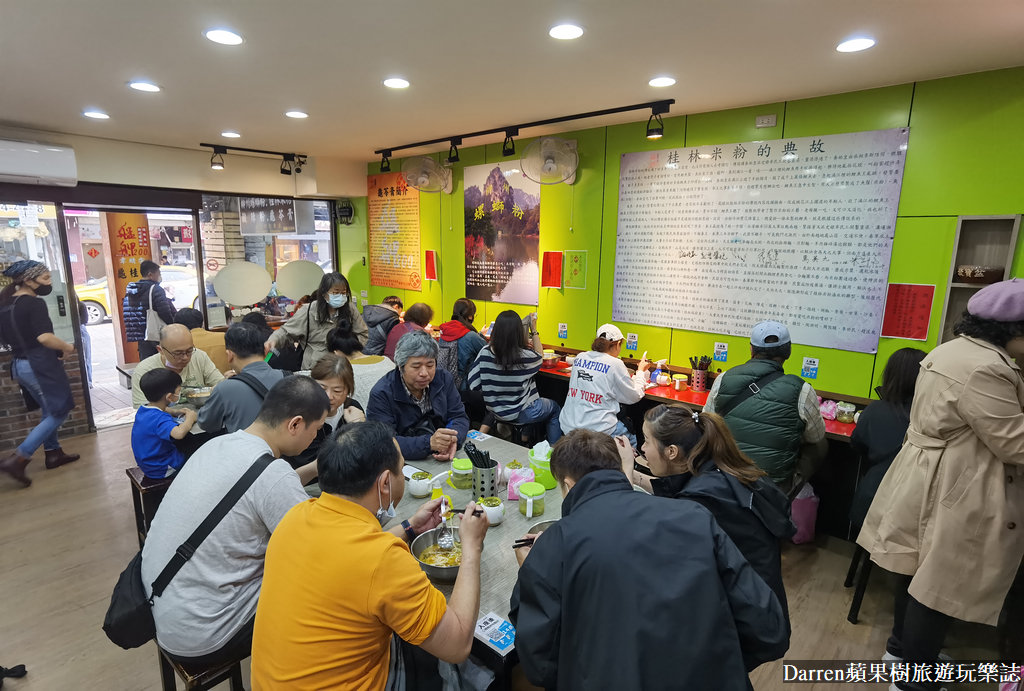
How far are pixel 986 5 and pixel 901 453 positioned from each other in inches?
73.9

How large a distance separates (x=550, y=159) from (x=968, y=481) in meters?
3.52

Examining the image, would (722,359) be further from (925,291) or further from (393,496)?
(393,496)

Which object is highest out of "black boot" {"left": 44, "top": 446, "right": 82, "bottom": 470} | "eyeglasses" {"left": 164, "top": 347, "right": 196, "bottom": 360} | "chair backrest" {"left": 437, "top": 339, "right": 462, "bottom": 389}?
"eyeglasses" {"left": 164, "top": 347, "right": 196, "bottom": 360}

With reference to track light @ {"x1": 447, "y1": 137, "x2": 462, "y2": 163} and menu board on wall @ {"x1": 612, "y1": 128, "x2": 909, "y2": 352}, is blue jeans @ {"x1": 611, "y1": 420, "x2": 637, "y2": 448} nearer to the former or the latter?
menu board on wall @ {"x1": 612, "y1": 128, "x2": 909, "y2": 352}

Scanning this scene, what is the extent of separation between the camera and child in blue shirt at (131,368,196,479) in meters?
2.63

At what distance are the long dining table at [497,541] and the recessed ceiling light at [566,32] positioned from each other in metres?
2.04

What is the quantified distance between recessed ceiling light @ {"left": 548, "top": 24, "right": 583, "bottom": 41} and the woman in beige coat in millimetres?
2056

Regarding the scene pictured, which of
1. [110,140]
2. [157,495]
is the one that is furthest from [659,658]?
[110,140]

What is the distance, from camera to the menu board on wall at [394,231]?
638 cm

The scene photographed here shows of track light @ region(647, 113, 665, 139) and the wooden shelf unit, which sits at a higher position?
track light @ region(647, 113, 665, 139)

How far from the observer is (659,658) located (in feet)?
3.63

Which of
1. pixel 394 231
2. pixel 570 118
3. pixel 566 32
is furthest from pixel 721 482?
pixel 394 231

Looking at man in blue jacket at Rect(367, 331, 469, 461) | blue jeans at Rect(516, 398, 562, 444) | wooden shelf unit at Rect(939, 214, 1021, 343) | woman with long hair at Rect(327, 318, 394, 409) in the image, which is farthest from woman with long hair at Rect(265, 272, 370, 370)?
wooden shelf unit at Rect(939, 214, 1021, 343)

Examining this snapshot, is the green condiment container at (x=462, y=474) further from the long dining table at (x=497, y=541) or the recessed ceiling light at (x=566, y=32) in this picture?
the recessed ceiling light at (x=566, y=32)
